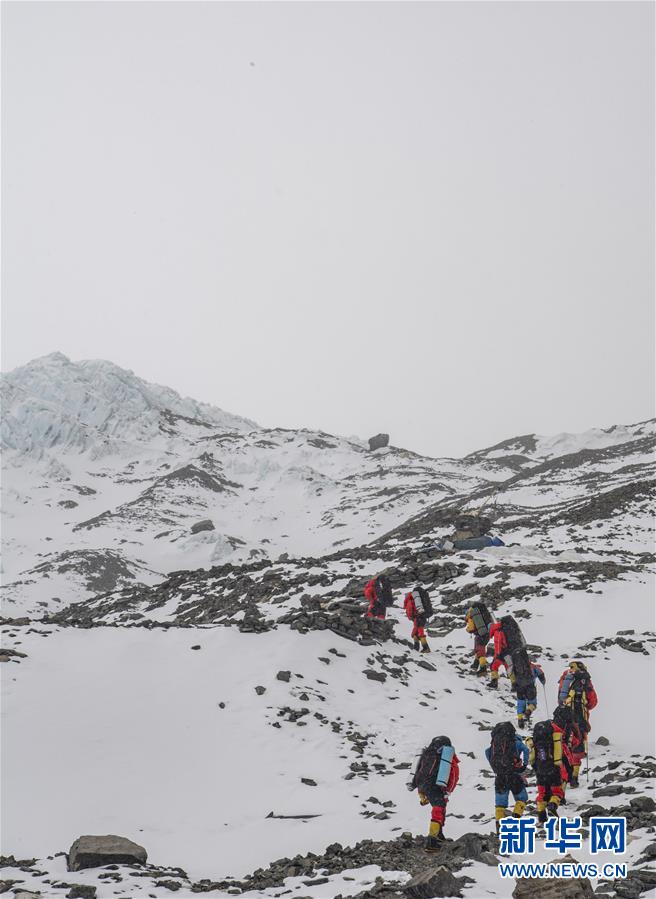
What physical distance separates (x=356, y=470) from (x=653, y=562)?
269 feet

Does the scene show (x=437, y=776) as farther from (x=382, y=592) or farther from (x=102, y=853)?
(x=382, y=592)

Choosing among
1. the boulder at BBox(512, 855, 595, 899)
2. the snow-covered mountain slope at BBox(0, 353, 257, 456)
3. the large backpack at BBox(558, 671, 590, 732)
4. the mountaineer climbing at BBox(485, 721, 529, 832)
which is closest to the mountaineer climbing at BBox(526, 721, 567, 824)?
the mountaineer climbing at BBox(485, 721, 529, 832)

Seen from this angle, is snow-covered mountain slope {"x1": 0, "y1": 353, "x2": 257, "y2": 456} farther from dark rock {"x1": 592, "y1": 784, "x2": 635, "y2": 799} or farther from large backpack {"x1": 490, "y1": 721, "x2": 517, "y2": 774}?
dark rock {"x1": 592, "y1": 784, "x2": 635, "y2": 799}

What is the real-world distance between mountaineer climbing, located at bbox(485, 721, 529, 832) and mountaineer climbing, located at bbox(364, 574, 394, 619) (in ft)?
35.2

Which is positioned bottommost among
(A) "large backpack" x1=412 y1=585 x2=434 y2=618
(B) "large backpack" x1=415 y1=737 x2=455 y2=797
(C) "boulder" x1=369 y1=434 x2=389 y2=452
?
(B) "large backpack" x1=415 y1=737 x2=455 y2=797

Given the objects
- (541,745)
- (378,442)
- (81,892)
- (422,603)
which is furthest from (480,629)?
(378,442)

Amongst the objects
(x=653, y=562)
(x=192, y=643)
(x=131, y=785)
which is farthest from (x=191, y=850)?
(x=653, y=562)

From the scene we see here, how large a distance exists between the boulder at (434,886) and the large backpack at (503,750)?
10.2 feet

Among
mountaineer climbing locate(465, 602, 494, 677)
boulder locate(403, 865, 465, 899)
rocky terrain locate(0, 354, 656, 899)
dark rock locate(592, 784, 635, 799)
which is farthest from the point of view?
mountaineer climbing locate(465, 602, 494, 677)

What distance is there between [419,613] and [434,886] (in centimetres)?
1314

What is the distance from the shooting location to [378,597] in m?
20.8

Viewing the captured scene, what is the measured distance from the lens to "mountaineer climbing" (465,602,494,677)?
18906 millimetres

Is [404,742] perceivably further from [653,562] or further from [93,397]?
[93,397]

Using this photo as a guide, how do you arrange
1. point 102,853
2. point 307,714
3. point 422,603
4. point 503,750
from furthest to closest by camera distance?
1. point 422,603
2. point 307,714
3. point 503,750
4. point 102,853
